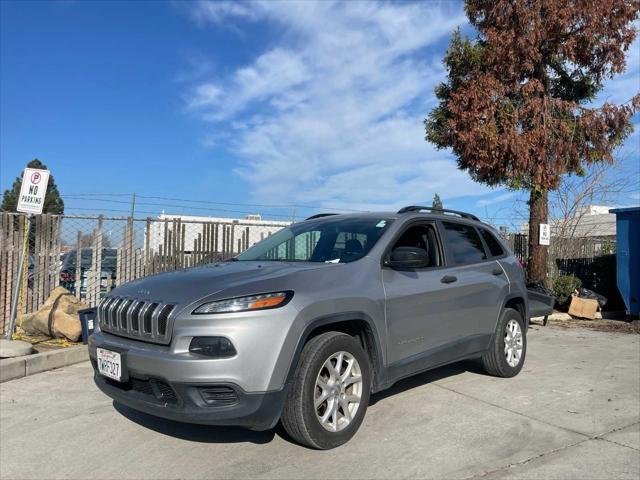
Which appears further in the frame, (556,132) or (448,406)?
(556,132)

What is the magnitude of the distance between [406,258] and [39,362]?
15.5 ft

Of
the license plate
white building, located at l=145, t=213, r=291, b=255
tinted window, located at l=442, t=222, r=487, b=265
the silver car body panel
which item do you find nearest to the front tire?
the silver car body panel

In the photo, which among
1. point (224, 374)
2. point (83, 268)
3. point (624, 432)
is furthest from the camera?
point (83, 268)

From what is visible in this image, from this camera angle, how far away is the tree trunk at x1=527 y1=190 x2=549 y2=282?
467 inches

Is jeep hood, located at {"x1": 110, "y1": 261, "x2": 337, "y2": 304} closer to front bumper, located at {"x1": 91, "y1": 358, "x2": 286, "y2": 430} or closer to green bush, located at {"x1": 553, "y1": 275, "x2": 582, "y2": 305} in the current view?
front bumper, located at {"x1": 91, "y1": 358, "x2": 286, "y2": 430}

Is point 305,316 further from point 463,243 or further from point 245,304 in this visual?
point 463,243

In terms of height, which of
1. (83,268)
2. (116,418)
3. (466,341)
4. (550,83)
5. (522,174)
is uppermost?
(550,83)

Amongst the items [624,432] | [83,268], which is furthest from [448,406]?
[83,268]

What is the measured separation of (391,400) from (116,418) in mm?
2449

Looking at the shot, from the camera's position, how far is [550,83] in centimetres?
1191

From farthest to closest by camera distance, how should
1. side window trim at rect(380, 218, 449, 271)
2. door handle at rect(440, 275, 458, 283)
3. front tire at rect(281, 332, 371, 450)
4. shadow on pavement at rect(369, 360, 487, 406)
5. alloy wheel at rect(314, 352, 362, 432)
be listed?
shadow on pavement at rect(369, 360, 487, 406) → door handle at rect(440, 275, 458, 283) → side window trim at rect(380, 218, 449, 271) → alloy wheel at rect(314, 352, 362, 432) → front tire at rect(281, 332, 371, 450)

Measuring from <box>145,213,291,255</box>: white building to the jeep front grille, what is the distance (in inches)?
199

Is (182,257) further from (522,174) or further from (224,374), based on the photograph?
(522,174)

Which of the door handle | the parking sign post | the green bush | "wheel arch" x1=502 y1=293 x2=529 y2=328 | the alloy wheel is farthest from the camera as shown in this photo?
the green bush
